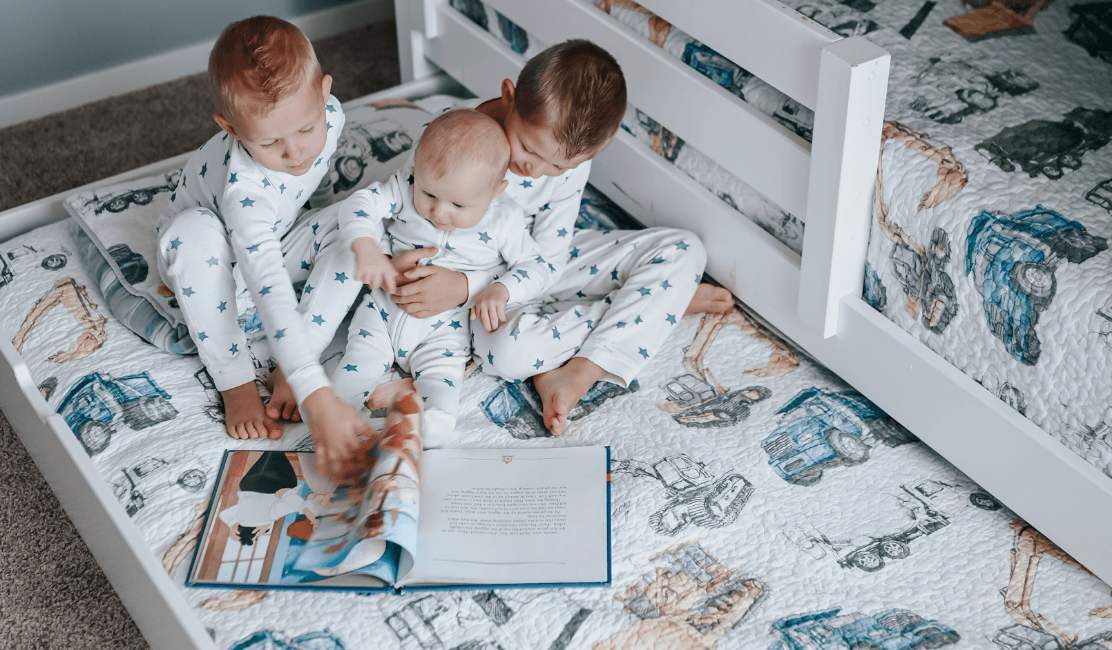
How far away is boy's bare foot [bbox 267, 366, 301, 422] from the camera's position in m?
1.14

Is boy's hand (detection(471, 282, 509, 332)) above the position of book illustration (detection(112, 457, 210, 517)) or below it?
above

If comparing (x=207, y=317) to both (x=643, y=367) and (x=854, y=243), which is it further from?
(x=854, y=243)

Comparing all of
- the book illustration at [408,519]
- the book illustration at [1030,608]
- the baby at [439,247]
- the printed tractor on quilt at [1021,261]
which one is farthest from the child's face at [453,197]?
the book illustration at [1030,608]

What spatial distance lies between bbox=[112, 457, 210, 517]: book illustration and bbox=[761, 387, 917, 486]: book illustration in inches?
25.7

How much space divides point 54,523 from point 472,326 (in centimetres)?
58

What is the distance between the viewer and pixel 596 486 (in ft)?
3.45

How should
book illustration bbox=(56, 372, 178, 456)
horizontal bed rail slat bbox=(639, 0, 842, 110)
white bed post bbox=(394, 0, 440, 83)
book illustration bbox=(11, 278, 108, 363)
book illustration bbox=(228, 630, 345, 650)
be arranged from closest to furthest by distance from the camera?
book illustration bbox=(228, 630, 345, 650) < horizontal bed rail slat bbox=(639, 0, 842, 110) < book illustration bbox=(56, 372, 178, 456) < book illustration bbox=(11, 278, 108, 363) < white bed post bbox=(394, 0, 440, 83)

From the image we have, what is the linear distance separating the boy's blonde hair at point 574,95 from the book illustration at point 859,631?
0.57 metres

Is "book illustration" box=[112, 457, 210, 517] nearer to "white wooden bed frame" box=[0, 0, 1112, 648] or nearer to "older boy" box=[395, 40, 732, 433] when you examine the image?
"white wooden bed frame" box=[0, 0, 1112, 648]

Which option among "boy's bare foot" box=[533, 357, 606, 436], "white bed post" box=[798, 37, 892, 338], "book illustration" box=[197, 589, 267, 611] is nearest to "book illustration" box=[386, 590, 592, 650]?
"book illustration" box=[197, 589, 267, 611]

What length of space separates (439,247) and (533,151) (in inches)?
6.7

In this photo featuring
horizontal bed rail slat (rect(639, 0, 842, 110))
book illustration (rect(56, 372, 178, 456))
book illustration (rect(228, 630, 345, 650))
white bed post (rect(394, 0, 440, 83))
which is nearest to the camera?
book illustration (rect(228, 630, 345, 650))

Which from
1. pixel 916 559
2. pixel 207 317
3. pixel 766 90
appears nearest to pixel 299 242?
pixel 207 317

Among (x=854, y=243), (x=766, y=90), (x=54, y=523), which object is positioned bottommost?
(x=54, y=523)
